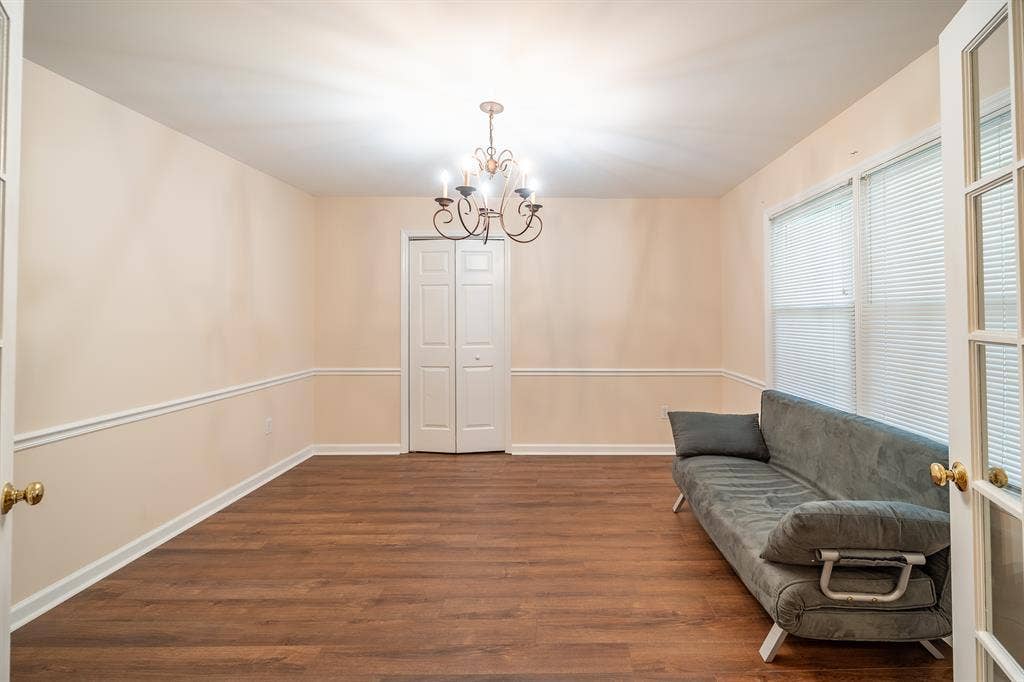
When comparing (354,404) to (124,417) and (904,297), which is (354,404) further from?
(904,297)

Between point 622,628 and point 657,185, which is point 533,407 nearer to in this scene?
point 657,185

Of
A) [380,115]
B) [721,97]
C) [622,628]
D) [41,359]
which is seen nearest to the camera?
[622,628]

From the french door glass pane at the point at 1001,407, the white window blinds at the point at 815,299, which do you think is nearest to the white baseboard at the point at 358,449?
the white window blinds at the point at 815,299

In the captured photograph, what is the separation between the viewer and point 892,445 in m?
2.01

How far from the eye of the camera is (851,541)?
1.60 meters

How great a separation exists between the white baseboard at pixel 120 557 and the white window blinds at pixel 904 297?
412 cm

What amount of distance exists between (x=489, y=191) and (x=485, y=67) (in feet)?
6.94

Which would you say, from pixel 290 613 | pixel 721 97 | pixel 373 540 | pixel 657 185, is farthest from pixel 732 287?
pixel 290 613

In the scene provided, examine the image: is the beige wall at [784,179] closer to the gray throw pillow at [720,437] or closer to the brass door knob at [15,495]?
the gray throw pillow at [720,437]

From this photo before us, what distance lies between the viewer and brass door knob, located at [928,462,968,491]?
3.52ft

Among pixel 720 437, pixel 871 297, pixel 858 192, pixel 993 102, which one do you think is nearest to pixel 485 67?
pixel 993 102

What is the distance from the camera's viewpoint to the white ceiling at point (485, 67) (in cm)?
186

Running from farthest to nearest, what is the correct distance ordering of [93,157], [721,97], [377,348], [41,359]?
[377,348] < [721,97] < [93,157] < [41,359]

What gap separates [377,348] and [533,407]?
169 centimetres
